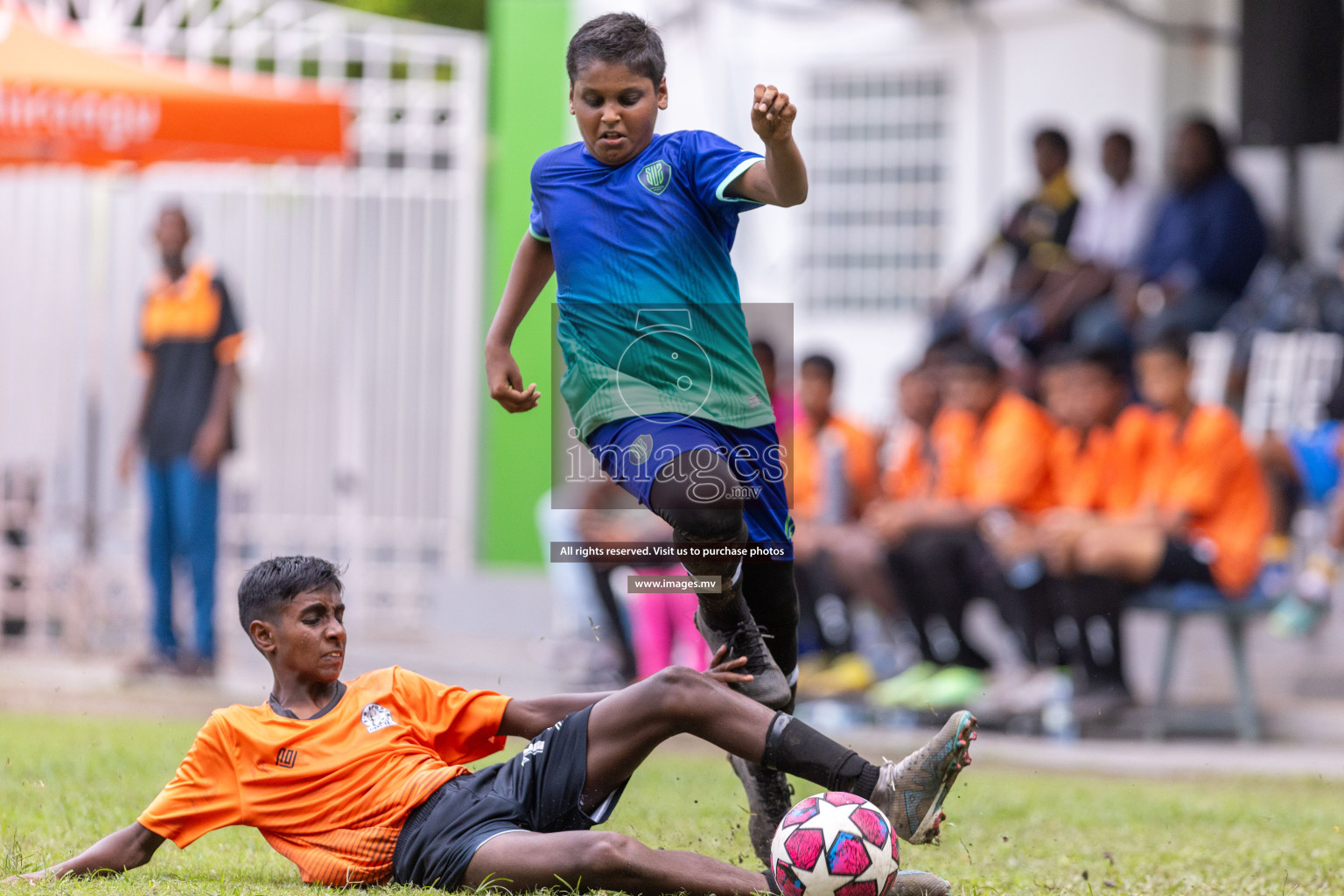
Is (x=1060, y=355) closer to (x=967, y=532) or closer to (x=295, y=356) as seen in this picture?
(x=967, y=532)

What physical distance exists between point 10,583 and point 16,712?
3.54 metres

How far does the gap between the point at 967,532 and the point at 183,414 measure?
14.9 ft

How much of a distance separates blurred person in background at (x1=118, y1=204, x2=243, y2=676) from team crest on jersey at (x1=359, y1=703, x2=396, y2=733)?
5.96m

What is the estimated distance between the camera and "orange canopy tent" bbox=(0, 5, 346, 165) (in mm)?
10148

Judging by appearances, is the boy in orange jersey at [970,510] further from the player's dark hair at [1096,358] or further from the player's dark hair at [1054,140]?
the player's dark hair at [1054,140]

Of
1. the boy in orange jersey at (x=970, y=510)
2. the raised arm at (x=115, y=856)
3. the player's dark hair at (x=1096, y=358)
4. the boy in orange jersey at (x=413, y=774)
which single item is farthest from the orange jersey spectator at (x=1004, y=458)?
the raised arm at (x=115, y=856)

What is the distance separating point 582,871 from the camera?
155 inches

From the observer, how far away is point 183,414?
10.1m

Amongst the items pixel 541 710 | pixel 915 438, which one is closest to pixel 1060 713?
pixel 915 438

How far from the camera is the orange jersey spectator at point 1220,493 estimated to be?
835 centimetres

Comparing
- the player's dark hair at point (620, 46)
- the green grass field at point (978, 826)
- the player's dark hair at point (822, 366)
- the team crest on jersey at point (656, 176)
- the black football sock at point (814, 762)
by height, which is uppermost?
the player's dark hair at point (620, 46)

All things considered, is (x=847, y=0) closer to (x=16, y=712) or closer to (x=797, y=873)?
(x=16, y=712)

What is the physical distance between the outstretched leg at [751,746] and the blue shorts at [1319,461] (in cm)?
582

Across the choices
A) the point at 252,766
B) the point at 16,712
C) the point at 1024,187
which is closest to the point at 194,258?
the point at 16,712
